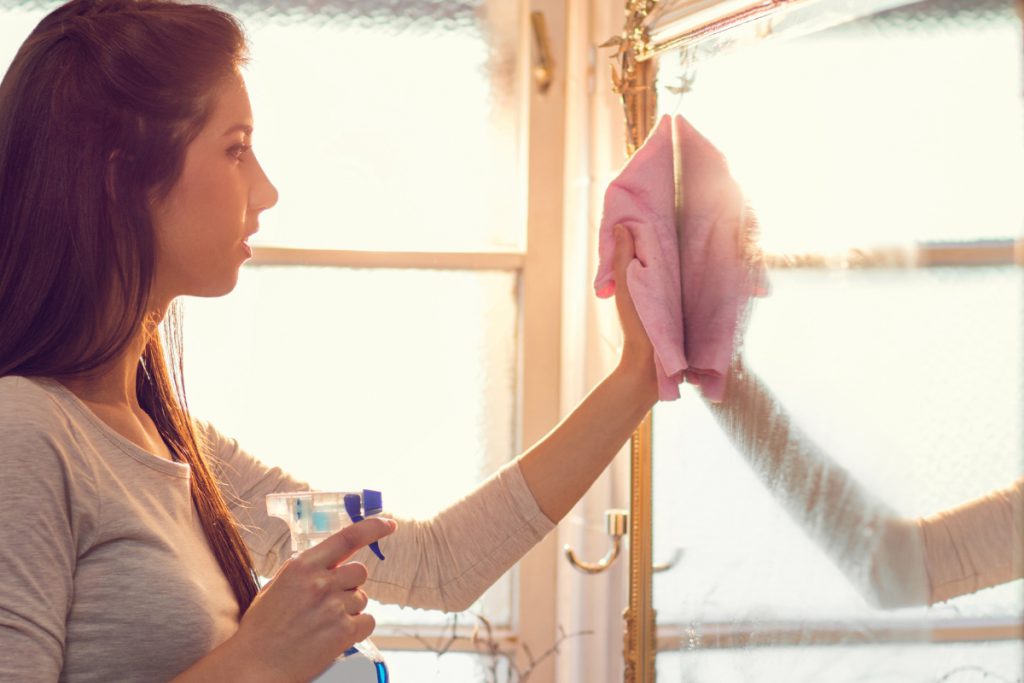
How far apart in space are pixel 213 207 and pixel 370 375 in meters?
0.77

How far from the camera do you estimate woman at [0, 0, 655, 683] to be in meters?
0.84

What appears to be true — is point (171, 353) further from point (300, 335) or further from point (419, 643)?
point (419, 643)

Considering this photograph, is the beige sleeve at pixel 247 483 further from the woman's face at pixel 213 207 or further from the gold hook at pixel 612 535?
the gold hook at pixel 612 535

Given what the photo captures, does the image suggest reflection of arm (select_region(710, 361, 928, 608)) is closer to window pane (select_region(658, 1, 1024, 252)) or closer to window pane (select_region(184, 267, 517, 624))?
window pane (select_region(658, 1, 1024, 252))

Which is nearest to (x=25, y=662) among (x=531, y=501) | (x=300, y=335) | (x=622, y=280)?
(x=531, y=501)

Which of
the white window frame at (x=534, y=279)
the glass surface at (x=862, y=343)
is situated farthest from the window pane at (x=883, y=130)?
the white window frame at (x=534, y=279)

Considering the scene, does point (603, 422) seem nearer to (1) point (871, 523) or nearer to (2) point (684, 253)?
(2) point (684, 253)

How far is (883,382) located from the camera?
2.65 ft

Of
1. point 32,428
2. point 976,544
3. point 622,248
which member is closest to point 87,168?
point 32,428

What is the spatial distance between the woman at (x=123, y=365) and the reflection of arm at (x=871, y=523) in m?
0.36

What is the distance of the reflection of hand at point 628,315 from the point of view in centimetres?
111

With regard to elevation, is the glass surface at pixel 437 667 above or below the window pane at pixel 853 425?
below

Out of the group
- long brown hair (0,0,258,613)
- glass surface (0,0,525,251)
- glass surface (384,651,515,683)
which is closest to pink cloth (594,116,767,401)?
long brown hair (0,0,258,613)

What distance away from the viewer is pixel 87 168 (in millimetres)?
903
